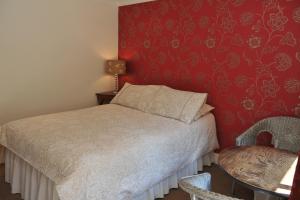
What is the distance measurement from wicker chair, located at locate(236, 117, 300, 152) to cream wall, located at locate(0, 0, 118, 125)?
2.33 meters

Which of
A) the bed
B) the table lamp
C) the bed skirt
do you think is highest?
the table lamp

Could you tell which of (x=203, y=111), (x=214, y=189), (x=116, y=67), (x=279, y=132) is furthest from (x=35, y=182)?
(x=279, y=132)

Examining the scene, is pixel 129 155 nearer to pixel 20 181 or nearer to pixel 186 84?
pixel 20 181

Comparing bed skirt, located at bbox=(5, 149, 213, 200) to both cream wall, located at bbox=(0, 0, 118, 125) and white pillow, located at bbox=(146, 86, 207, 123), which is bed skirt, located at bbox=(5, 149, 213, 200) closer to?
white pillow, located at bbox=(146, 86, 207, 123)

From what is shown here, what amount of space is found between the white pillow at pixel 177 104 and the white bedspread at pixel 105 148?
0.10 m

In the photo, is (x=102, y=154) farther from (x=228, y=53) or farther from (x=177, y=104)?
(x=228, y=53)

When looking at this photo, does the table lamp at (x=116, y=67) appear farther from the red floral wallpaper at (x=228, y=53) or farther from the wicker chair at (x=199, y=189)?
the wicker chair at (x=199, y=189)

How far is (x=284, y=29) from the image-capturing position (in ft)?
7.82

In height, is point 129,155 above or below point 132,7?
below

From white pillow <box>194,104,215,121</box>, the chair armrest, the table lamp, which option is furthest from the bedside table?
the chair armrest

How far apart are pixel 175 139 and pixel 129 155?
1.94 ft

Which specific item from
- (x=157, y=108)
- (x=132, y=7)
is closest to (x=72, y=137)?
(x=157, y=108)

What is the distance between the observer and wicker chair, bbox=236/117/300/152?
2.26 m

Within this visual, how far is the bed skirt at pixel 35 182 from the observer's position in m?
1.90
